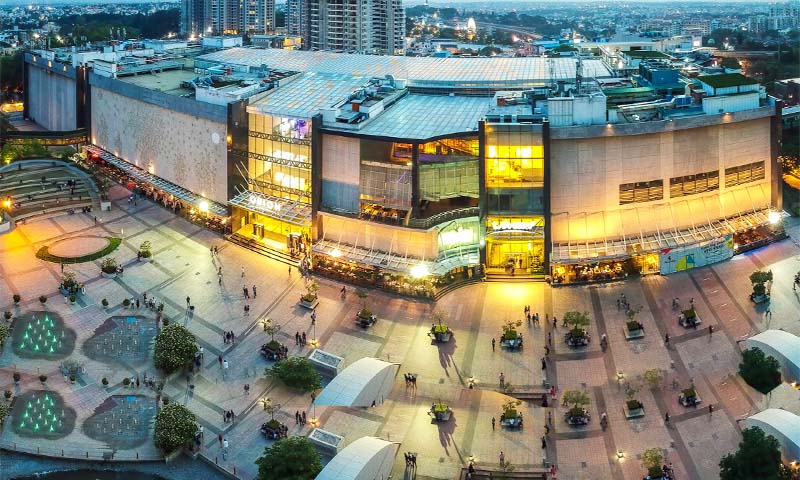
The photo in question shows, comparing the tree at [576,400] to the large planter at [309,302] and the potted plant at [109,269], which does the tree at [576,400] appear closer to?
the large planter at [309,302]

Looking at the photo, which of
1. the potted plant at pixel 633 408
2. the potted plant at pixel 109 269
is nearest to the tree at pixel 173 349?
the potted plant at pixel 109 269

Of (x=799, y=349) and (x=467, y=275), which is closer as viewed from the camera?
(x=799, y=349)

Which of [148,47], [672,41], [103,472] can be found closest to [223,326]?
[103,472]

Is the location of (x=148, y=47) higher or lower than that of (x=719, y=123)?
higher

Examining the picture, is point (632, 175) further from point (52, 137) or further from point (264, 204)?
point (52, 137)

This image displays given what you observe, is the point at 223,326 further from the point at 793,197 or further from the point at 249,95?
the point at 793,197

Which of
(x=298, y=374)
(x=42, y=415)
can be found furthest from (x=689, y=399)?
(x=42, y=415)

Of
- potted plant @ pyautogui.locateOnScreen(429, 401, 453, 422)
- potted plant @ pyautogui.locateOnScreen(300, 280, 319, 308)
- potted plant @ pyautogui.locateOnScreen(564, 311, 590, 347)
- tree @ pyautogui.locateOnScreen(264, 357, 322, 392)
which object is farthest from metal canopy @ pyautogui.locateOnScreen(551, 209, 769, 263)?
tree @ pyautogui.locateOnScreen(264, 357, 322, 392)
